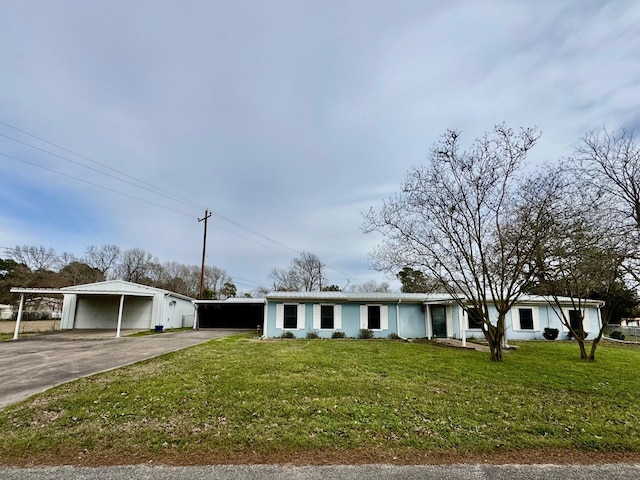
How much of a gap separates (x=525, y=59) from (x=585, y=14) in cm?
136

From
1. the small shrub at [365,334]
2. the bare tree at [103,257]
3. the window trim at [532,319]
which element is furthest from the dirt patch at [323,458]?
the bare tree at [103,257]

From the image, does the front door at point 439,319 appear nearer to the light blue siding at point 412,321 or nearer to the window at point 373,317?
the light blue siding at point 412,321

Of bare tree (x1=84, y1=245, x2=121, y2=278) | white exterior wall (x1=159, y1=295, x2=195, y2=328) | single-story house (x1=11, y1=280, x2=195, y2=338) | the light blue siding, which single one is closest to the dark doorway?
white exterior wall (x1=159, y1=295, x2=195, y2=328)

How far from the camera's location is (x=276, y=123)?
12.4 metres

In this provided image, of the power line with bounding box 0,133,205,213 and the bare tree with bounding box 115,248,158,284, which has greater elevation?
the power line with bounding box 0,133,205,213

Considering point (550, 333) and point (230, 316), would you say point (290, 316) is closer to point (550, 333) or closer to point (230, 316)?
point (230, 316)

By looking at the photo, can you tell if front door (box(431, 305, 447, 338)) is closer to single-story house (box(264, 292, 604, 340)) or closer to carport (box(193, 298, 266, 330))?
single-story house (box(264, 292, 604, 340))

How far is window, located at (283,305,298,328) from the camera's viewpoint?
18250mm

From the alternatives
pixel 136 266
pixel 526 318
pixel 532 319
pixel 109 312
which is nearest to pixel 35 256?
pixel 136 266

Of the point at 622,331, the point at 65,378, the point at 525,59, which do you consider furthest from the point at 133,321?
the point at 622,331

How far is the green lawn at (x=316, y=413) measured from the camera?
4043mm

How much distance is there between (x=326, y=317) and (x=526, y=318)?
11220 millimetres

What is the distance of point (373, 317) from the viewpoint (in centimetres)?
1864

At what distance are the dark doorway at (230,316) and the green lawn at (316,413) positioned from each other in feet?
64.7
